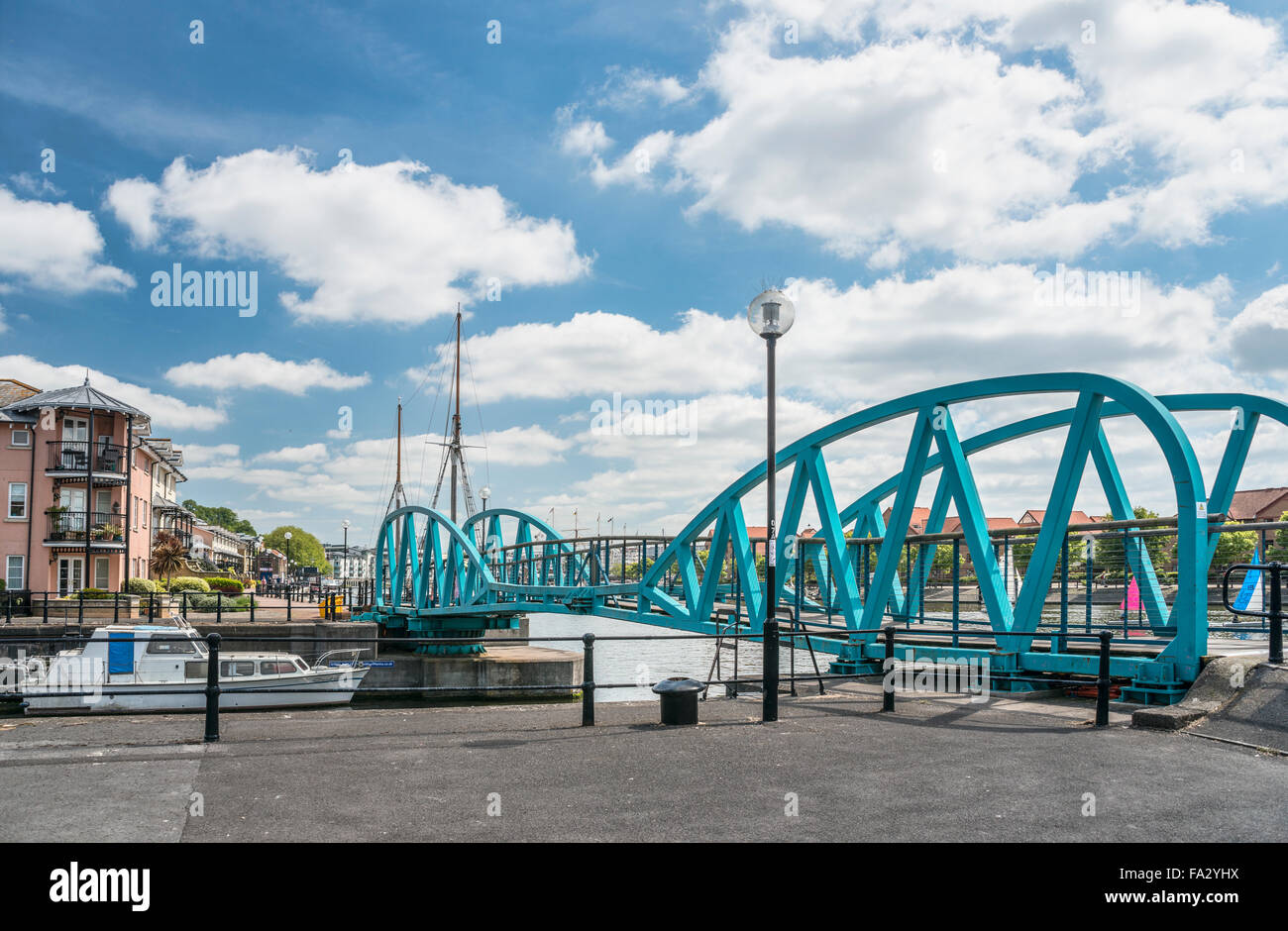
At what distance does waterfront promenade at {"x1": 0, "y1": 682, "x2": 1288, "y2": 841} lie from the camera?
5840mm

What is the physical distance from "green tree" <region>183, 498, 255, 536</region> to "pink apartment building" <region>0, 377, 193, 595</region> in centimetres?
11748

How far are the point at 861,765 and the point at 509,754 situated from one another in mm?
3136

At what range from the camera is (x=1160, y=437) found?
1202 centimetres

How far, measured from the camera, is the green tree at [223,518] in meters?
163

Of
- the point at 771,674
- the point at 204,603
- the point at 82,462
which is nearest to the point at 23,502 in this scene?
the point at 82,462

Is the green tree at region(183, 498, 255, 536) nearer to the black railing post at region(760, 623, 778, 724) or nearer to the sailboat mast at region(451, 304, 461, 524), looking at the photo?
the sailboat mast at region(451, 304, 461, 524)

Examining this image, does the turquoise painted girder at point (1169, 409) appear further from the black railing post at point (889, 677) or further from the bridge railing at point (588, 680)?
the black railing post at point (889, 677)

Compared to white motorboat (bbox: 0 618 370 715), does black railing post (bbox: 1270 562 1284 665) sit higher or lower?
higher

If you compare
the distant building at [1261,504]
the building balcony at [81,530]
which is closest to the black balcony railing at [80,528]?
the building balcony at [81,530]

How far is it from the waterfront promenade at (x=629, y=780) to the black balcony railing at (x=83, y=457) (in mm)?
43098

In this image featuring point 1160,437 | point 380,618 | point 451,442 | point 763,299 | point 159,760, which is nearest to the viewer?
point 159,760

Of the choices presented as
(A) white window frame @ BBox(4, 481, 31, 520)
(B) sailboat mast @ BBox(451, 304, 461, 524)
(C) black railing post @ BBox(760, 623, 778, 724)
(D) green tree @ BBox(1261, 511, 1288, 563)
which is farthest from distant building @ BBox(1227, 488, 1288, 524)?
(A) white window frame @ BBox(4, 481, 31, 520)
